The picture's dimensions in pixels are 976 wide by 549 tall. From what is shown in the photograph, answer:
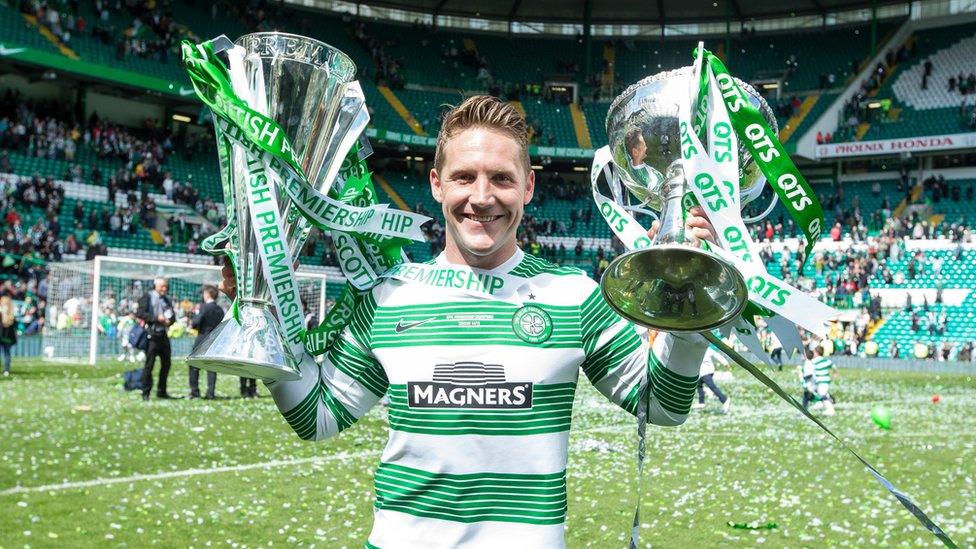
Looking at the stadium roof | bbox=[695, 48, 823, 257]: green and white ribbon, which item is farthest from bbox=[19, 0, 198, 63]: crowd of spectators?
bbox=[695, 48, 823, 257]: green and white ribbon

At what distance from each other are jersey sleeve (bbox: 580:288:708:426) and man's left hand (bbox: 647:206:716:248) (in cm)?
31

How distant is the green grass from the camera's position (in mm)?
6828

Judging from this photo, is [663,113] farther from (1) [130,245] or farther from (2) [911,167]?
(2) [911,167]

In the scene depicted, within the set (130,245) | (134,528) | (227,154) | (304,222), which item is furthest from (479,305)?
(130,245)

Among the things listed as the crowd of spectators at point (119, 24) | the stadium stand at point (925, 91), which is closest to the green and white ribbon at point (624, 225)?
the crowd of spectators at point (119, 24)

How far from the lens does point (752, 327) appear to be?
8.75ft

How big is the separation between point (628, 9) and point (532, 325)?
164 feet

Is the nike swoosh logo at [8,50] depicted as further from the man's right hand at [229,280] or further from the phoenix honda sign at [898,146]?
the phoenix honda sign at [898,146]

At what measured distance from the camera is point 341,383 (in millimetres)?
2893

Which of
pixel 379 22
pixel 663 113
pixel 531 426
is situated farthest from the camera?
pixel 379 22

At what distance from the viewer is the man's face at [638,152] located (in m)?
2.98

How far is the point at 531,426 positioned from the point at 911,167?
45776mm

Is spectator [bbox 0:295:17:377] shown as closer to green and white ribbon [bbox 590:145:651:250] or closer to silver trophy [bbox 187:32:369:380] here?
silver trophy [bbox 187:32:369:380]

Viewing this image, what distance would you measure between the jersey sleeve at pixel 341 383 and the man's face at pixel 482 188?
1.32 feet
